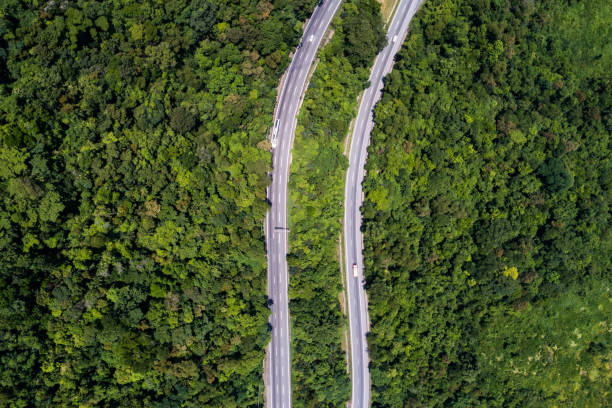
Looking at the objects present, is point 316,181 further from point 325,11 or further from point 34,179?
point 34,179

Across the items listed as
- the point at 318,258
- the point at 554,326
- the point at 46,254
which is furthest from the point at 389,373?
the point at 46,254

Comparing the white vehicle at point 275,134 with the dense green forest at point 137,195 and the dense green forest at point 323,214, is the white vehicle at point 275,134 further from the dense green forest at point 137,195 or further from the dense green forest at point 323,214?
the dense green forest at point 323,214

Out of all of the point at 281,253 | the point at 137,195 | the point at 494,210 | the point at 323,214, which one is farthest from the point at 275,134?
the point at 494,210

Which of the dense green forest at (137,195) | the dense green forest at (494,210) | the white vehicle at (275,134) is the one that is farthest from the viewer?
the dense green forest at (494,210)

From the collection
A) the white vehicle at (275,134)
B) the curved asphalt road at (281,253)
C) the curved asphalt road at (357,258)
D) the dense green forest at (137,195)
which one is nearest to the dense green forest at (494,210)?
the curved asphalt road at (357,258)

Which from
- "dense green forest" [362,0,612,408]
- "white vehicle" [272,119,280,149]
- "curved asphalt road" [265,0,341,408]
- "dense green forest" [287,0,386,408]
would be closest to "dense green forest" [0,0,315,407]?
"white vehicle" [272,119,280,149]
